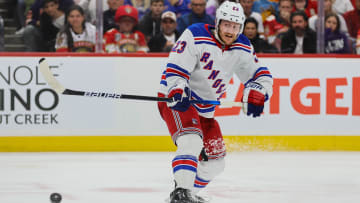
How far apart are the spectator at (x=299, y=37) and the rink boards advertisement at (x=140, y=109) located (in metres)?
0.11

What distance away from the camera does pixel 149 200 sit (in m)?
4.28

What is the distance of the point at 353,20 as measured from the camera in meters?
7.08

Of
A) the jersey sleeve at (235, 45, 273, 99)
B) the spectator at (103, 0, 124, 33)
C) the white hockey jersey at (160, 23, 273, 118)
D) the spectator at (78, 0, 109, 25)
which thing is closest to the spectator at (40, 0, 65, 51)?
the spectator at (78, 0, 109, 25)

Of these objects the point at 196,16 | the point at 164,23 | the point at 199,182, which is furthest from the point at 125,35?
the point at 199,182

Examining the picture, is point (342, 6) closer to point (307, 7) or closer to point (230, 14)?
point (307, 7)

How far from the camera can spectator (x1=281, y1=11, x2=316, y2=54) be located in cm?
704

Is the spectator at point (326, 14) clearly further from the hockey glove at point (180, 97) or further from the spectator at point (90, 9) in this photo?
the hockey glove at point (180, 97)

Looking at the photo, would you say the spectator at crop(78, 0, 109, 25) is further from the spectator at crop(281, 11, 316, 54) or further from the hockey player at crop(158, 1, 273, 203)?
the hockey player at crop(158, 1, 273, 203)

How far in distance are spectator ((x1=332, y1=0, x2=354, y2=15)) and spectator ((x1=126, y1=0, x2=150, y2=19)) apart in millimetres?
1869

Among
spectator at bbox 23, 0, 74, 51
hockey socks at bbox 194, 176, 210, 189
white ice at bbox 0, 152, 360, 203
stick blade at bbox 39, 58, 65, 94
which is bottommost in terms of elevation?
white ice at bbox 0, 152, 360, 203

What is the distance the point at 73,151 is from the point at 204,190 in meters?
2.45

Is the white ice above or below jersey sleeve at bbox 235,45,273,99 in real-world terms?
below

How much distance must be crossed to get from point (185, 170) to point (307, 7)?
374cm

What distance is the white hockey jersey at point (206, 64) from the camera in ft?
13.0
